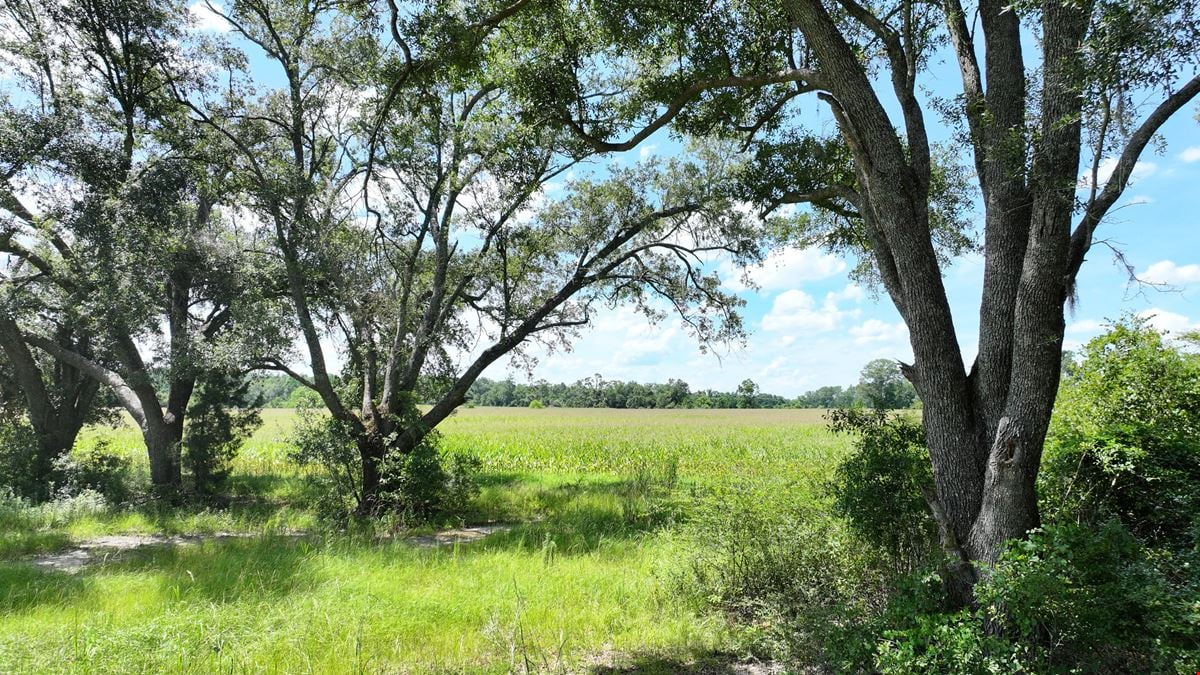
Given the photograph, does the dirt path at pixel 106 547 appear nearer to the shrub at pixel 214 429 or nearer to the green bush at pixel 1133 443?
the shrub at pixel 214 429

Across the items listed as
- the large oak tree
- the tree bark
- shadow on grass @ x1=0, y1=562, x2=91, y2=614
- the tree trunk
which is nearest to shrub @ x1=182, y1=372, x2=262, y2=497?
the tree trunk

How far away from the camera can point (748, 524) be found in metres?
6.39

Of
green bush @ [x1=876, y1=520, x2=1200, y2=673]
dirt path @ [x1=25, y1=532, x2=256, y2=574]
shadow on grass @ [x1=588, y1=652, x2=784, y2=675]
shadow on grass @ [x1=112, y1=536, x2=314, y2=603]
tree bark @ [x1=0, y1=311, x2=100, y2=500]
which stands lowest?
shadow on grass @ [x1=588, y1=652, x2=784, y2=675]

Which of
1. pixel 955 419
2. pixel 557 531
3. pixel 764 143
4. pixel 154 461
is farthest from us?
pixel 154 461

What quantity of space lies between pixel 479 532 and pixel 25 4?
13739mm

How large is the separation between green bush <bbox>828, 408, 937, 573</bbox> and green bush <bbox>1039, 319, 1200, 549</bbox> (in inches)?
40.3

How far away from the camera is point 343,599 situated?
19.7 feet

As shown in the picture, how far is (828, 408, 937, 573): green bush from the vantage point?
529 cm

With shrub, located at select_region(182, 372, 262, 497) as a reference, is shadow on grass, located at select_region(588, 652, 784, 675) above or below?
below

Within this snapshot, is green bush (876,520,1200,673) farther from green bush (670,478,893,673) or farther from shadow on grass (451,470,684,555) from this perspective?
shadow on grass (451,470,684,555)

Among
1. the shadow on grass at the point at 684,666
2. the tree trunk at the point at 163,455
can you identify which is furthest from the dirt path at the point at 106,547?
the shadow on grass at the point at 684,666

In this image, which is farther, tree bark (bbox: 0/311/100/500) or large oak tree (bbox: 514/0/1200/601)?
tree bark (bbox: 0/311/100/500)

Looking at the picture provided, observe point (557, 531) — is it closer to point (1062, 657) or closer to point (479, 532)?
point (479, 532)

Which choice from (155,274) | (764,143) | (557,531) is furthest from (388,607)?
(155,274)
